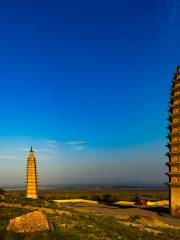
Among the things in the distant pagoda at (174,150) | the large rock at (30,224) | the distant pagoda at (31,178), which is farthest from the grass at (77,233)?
the distant pagoda at (31,178)

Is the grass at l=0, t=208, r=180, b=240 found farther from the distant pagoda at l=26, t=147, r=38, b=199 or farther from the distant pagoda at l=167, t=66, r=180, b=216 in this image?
the distant pagoda at l=26, t=147, r=38, b=199

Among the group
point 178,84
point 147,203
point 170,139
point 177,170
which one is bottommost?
point 147,203

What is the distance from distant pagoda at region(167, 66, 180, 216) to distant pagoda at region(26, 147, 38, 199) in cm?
2433

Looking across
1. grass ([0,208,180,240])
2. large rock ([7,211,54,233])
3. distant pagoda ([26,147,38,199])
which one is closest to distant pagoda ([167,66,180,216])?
grass ([0,208,180,240])

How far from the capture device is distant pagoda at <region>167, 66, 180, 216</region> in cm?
3784

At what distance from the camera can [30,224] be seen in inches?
617

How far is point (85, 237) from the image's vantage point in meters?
16.1

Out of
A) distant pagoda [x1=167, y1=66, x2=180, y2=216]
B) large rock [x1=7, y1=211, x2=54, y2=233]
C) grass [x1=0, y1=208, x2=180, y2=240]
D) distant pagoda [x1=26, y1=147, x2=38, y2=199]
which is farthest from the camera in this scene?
distant pagoda [x1=26, y1=147, x2=38, y2=199]

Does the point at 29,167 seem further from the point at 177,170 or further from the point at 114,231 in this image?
the point at 114,231

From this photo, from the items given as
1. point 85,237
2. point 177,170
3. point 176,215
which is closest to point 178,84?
point 177,170

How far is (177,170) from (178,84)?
28.8 ft

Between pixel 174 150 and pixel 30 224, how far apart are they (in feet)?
83.4

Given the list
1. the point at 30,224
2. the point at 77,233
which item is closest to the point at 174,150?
the point at 77,233

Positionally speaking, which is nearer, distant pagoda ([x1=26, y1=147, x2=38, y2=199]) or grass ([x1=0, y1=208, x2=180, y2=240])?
grass ([x1=0, y1=208, x2=180, y2=240])
